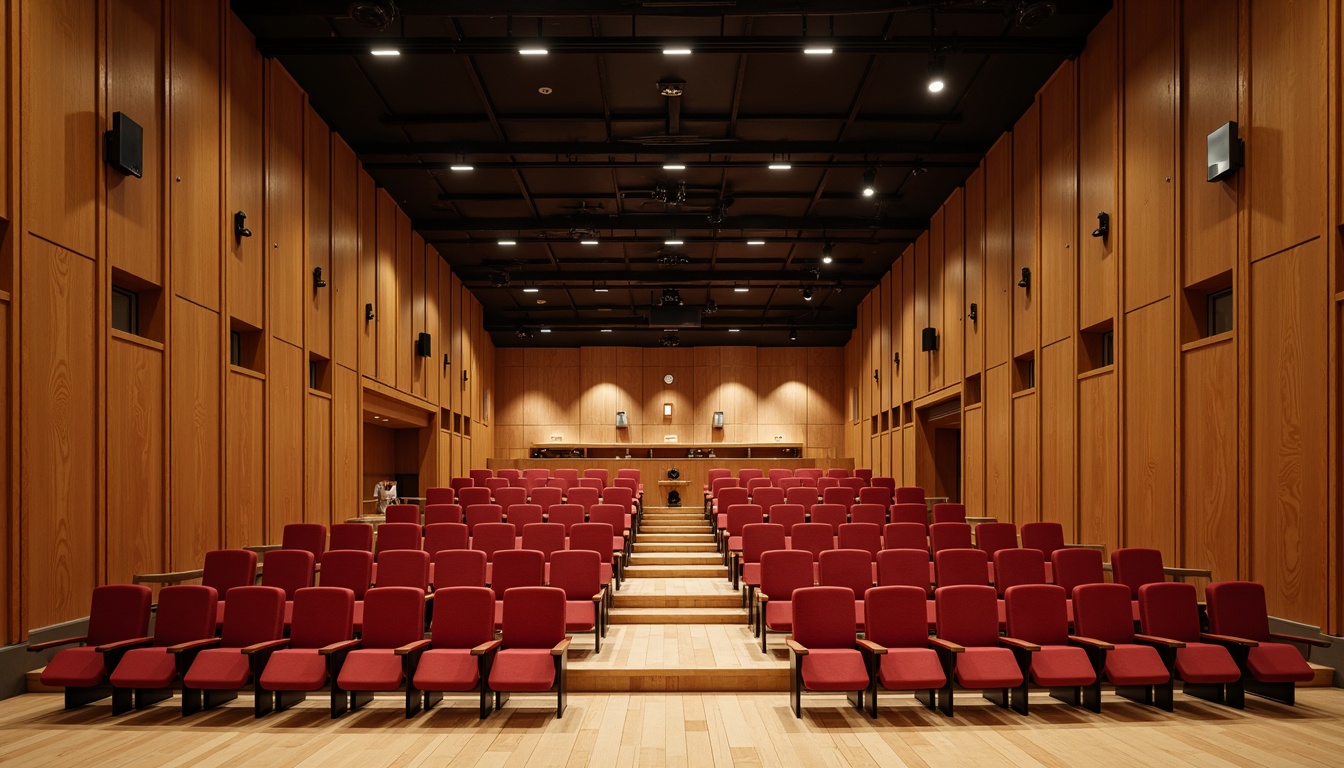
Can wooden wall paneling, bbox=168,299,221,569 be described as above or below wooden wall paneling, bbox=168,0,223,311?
below

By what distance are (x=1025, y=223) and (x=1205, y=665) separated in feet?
17.9

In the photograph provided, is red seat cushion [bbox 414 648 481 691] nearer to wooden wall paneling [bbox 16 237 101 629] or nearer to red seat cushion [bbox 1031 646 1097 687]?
wooden wall paneling [bbox 16 237 101 629]

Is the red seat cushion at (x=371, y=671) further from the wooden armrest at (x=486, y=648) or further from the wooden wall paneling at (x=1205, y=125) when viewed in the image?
the wooden wall paneling at (x=1205, y=125)

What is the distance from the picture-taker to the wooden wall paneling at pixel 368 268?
10578 mm

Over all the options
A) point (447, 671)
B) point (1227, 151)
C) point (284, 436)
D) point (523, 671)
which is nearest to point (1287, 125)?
point (1227, 151)

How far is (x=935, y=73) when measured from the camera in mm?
7277

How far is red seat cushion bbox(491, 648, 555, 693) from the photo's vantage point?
4.87 metres

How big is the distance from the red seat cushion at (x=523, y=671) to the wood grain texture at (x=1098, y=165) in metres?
5.41

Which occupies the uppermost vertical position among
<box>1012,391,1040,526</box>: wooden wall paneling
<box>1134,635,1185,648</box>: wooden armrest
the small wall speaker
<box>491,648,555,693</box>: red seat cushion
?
the small wall speaker

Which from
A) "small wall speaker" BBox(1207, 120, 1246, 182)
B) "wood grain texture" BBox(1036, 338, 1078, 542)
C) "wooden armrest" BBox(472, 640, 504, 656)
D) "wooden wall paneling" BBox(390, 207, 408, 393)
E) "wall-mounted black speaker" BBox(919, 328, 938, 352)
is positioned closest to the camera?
"wooden armrest" BBox(472, 640, 504, 656)

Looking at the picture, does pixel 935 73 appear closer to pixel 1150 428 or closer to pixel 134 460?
pixel 1150 428

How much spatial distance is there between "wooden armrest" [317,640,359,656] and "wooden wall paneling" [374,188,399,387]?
6.54 metres

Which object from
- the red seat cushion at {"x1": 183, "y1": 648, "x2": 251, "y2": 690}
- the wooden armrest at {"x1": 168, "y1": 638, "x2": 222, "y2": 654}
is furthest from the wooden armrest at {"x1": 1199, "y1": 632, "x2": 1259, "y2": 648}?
the wooden armrest at {"x1": 168, "y1": 638, "x2": 222, "y2": 654}

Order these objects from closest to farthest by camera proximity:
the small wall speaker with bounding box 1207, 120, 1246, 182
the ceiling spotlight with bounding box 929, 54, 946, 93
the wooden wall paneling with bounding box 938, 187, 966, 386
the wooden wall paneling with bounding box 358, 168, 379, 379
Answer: the small wall speaker with bounding box 1207, 120, 1246, 182
the ceiling spotlight with bounding box 929, 54, 946, 93
the wooden wall paneling with bounding box 358, 168, 379, 379
the wooden wall paneling with bounding box 938, 187, 966, 386
